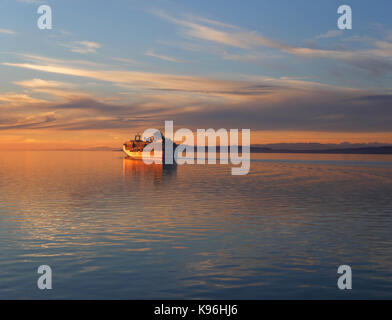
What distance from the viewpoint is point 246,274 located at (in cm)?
1827

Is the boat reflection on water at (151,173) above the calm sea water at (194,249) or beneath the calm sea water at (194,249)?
above

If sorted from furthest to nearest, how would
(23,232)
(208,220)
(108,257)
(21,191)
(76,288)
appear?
(21,191) < (208,220) < (23,232) < (108,257) < (76,288)

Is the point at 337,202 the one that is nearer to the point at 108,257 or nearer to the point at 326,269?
the point at 326,269

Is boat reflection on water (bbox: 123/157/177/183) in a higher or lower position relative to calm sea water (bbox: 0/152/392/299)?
higher

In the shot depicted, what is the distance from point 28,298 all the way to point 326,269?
12.6 metres

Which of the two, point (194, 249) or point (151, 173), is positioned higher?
point (151, 173)

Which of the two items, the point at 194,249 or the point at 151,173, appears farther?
the point at 151,173

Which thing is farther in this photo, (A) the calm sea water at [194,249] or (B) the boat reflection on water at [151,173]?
(B) the boat reflection on water at [151,173]

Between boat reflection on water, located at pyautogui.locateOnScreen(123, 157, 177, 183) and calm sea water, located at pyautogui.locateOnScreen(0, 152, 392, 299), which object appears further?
boat reflection on water, located at pyautogui.locateOnScreen(123, 157, 177, 183)
